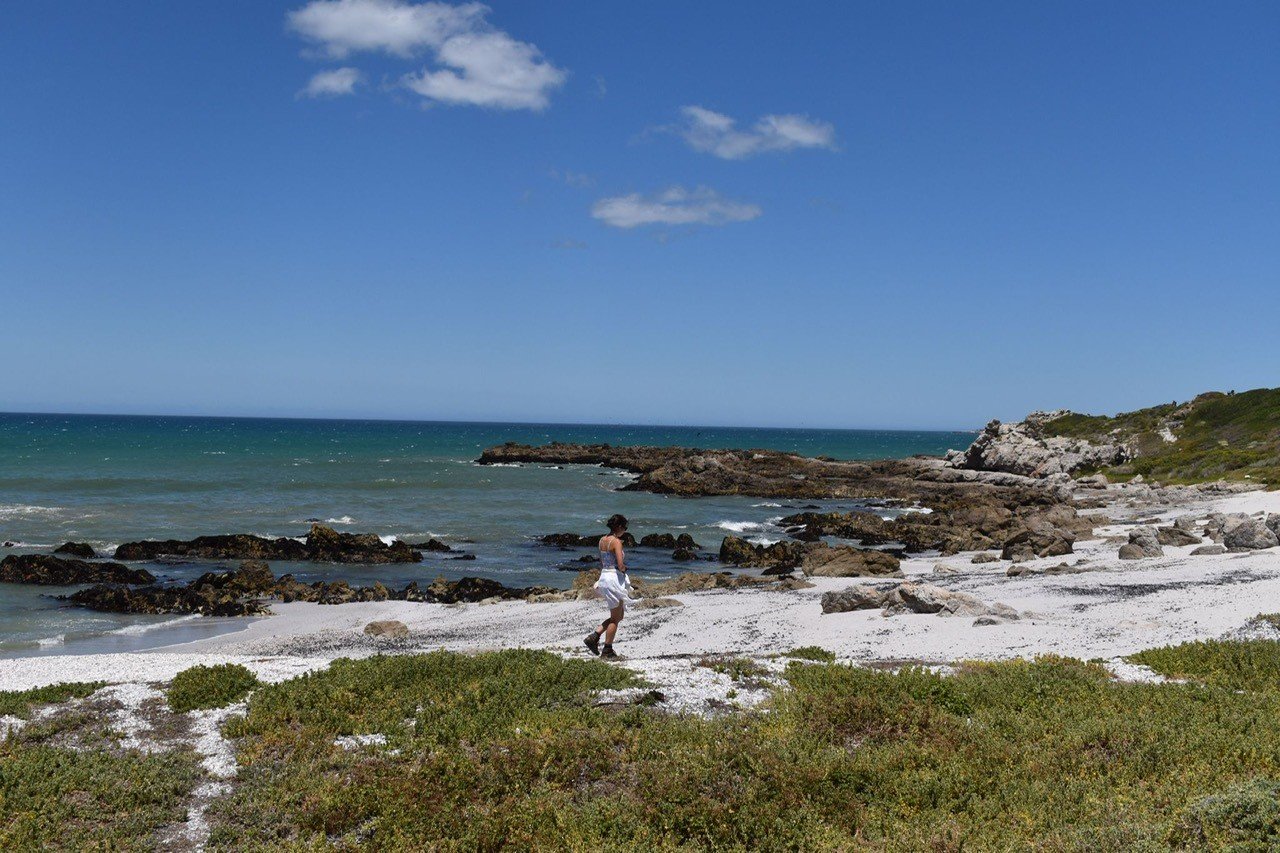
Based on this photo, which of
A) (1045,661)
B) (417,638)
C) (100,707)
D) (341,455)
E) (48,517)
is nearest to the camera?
(100,707)

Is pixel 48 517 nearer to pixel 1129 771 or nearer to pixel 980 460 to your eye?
pixel 1129 771

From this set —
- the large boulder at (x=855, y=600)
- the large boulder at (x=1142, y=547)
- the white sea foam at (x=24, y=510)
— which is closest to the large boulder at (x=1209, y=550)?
the large boulder at (x=1142, y=547)

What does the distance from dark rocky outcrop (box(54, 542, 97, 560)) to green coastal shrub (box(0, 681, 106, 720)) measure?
91.5 ft

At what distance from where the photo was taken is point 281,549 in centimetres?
3878

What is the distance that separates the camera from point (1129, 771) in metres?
8.24

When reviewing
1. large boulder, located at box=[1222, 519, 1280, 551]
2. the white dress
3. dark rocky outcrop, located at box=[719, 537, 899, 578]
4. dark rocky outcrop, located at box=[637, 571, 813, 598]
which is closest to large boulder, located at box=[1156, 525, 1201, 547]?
large boulder, located at box=[1222, 519, 1280, 551]

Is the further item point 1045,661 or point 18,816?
point 1045,661

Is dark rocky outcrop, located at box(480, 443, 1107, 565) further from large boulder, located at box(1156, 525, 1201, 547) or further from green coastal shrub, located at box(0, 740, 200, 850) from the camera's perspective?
green coastal shrub, located at box(0, 740, 200, 850)

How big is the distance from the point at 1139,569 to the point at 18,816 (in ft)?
84.1

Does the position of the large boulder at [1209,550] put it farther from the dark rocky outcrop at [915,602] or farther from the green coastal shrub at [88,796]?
the green coastal shrub at [88,796]

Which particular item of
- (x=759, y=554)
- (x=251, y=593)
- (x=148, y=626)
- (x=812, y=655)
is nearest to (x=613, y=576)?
(x=812, y=655)

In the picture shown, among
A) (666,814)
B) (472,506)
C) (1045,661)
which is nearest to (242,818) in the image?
(666,814)

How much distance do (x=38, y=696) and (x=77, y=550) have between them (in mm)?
29065

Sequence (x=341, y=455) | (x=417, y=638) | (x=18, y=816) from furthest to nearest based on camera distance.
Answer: (x=341, y=455), (x=417, y=638), (x=18, y=816)
